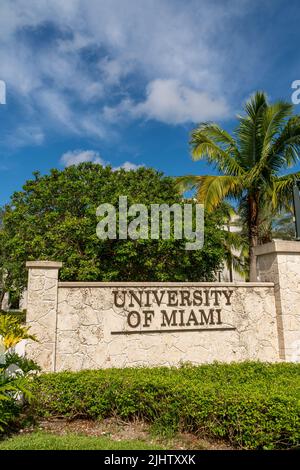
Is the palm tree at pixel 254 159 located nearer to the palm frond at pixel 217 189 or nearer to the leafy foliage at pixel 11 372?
the palm frond at pixel 217 189

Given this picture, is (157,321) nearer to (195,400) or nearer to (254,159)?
(195,400)

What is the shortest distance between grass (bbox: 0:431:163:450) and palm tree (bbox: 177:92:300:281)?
28.6ft

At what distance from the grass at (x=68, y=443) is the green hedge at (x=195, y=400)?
491 millimetres

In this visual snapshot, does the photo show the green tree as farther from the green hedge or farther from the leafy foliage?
the green hedge

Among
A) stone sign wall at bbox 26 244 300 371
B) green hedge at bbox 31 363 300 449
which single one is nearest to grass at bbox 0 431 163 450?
green hedge at bbox 31 363 300 449

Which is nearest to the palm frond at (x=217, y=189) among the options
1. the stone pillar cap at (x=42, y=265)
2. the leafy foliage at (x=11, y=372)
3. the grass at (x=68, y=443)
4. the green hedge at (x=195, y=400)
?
the stone pillar cap at (x=42, y=265)

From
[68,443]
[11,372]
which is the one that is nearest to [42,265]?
[11,372]

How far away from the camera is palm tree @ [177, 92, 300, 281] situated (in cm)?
1177

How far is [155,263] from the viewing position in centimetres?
1146

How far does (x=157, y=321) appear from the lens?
7086 millimetres

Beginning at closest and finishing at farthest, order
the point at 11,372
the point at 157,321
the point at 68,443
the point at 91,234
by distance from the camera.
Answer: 1. the point at 68,443
2. the point at 11,372
3. the point at 157,321
4. the point at 91,234

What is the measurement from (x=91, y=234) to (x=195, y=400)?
25.2 feet

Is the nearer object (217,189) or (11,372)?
(11,372)
